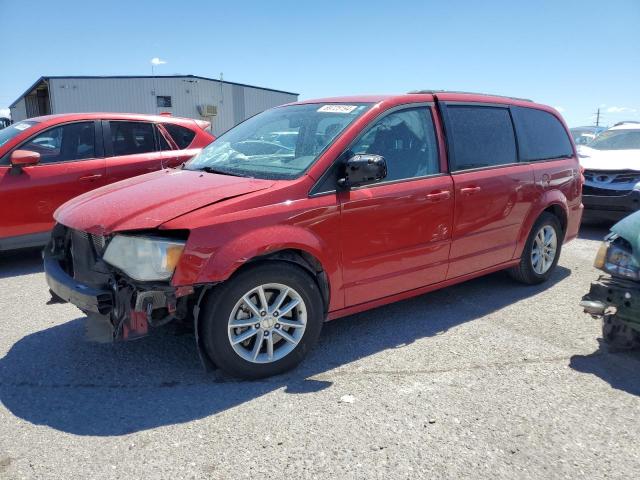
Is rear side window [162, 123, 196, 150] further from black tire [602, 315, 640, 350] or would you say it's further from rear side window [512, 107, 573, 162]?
black tire [602, 315, 640, 350]

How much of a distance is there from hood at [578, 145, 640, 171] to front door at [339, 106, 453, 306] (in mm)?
4963

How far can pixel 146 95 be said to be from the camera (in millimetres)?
31141

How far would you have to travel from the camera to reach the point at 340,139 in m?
3.55

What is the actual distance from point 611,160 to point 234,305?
7.21 metres

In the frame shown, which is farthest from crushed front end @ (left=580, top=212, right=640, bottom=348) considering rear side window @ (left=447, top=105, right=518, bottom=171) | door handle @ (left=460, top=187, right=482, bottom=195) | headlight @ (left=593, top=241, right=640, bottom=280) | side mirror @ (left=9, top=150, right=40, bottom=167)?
side mirror @ (left=9, top=150, right=40, bottom=167)

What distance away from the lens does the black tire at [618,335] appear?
3.52 meters

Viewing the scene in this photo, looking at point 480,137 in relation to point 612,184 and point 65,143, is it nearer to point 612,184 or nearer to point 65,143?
point 612,184

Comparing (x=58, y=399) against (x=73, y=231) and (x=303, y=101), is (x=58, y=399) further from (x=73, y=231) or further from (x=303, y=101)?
(x=303, y=101)

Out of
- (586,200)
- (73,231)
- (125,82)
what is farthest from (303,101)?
(125,82)

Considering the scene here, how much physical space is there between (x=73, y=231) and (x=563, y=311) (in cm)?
403

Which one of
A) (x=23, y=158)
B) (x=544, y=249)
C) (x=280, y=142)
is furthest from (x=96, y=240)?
(x=544, y=249)

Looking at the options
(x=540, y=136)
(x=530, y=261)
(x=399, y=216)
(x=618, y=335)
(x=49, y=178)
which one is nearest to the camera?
(x=618, y=335)

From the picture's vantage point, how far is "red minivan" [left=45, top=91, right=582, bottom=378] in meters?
2.97

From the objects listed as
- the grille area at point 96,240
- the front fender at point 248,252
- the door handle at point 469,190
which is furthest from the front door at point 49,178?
the door handle at point 469,190
